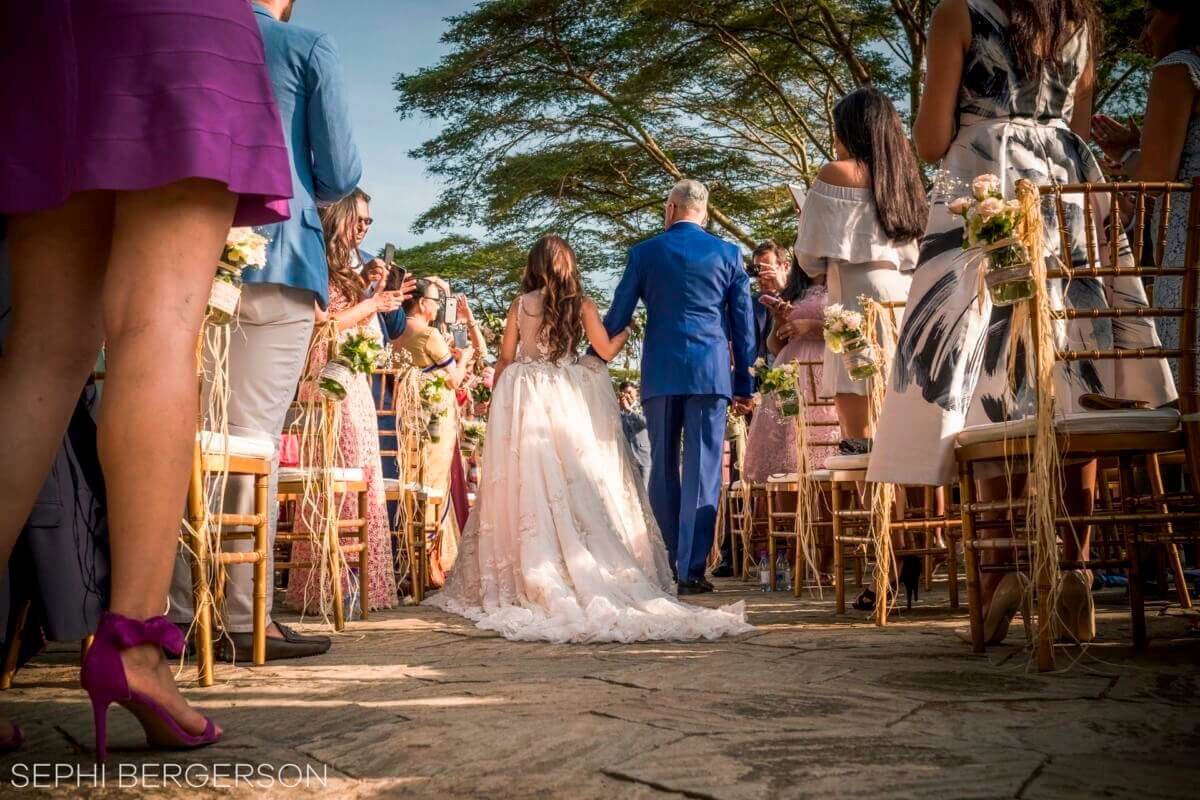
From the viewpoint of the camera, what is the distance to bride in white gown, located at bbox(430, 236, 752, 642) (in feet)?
15.9

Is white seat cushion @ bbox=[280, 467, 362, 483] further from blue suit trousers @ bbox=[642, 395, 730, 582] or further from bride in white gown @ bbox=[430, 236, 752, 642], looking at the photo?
blue suit trousers @ bbox=[642, 395, 730, 582]

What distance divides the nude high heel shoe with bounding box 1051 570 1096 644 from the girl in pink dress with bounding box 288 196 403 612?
3.26m

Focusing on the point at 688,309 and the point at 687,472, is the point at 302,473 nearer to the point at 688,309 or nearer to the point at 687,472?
the point at 687,472

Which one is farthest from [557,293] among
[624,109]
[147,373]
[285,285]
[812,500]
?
[624,109]

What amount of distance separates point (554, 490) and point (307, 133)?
2245 millimetres

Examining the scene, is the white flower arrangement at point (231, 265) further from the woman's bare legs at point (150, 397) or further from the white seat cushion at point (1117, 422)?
the white seat cushion at point (1117, 422)

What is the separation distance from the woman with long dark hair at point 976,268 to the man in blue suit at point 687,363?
2895mm

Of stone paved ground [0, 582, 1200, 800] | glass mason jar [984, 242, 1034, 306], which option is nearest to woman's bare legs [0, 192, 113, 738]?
stone paved ground [0, 582, 1200, 800]

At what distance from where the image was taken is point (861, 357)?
4.49m

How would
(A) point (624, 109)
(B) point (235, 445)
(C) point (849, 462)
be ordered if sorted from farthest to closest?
(A) point (624, 109) < (C) point (849, 462) < (B) point (235, 445)

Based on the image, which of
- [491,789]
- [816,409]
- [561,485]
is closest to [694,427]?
[816,409]

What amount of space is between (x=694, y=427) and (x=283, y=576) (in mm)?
3963

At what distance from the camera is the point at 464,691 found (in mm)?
2637

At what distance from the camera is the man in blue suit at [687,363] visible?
250 inches
